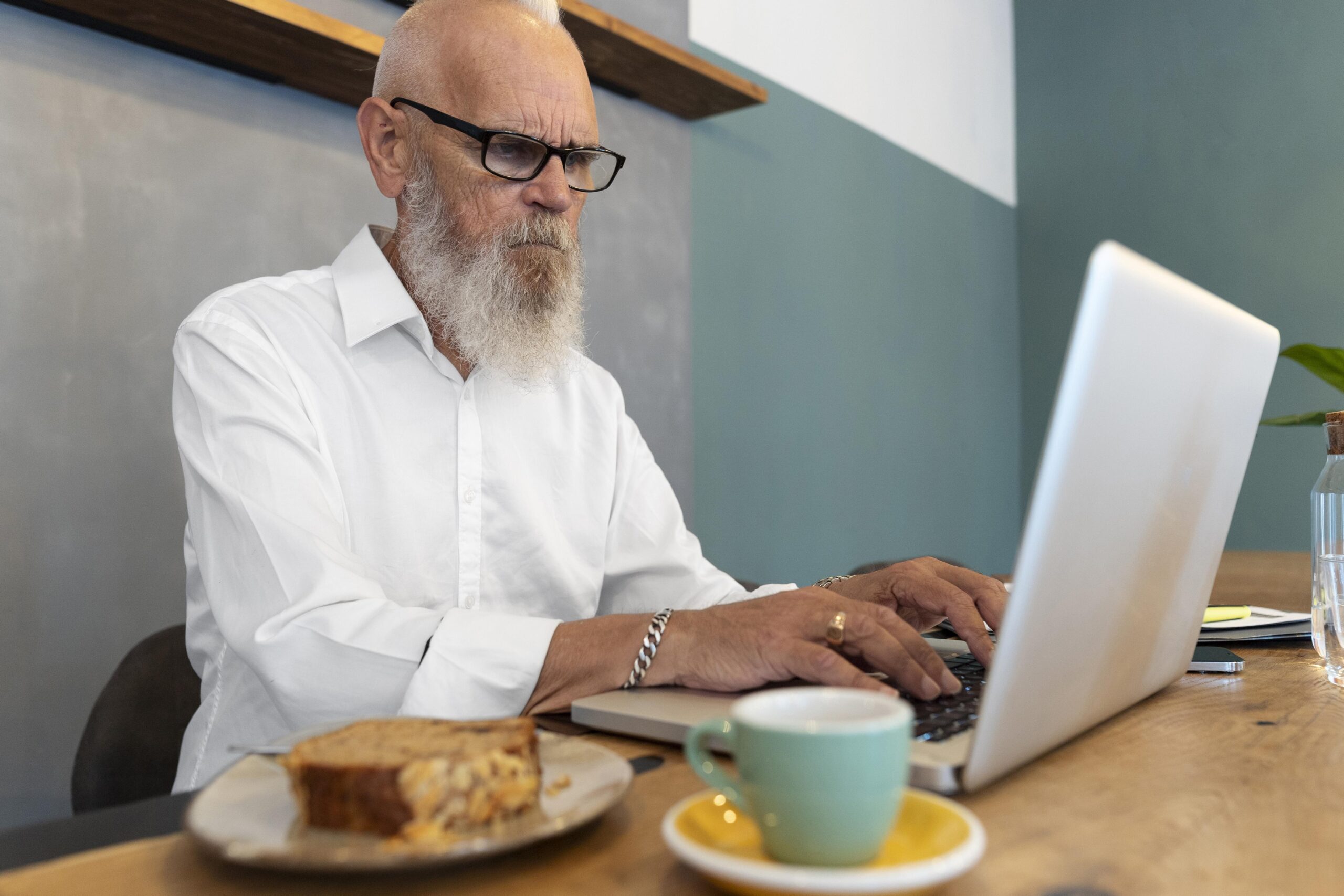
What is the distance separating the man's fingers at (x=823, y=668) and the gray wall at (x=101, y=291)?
126 centimetres

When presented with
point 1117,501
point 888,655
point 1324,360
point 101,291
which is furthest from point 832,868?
point 101,291

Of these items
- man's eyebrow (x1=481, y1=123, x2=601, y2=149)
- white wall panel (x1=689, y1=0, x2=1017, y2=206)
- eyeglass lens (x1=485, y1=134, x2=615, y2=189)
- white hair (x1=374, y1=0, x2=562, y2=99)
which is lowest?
eyeglass lens (x1=485, y1=134, x2=615, y2=189)

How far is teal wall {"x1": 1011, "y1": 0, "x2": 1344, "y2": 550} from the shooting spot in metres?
3.58

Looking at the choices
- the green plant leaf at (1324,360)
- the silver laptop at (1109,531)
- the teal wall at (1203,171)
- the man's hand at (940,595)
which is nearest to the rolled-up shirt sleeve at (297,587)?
the silver laptop at (1109,531)

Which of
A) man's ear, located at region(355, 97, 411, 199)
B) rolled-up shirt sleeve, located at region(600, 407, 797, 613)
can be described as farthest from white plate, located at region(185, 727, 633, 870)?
man's ear, located at region(355, 97, 411, 199)

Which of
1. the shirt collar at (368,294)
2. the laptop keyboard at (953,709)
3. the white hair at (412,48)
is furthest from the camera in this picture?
the white hair at (412,48)

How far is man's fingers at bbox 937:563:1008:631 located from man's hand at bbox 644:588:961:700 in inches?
Answer: 7.7

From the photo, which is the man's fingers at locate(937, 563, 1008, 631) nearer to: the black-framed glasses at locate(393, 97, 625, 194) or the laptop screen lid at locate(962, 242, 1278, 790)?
the laptop screen lid at locate(962, 242, 1278, 790)

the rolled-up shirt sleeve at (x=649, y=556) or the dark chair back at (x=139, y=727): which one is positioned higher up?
the rolled-up shirt sleeve at (x=649, y=556)

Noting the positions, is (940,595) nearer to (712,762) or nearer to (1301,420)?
(712,762)

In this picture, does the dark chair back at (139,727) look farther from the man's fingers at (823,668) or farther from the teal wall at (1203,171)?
the teal wall at (1203,171)

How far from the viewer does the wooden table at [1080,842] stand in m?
0.45

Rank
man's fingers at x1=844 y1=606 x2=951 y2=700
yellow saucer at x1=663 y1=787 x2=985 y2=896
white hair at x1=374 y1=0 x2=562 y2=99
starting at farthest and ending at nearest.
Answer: white hair at x1=374 y1=0 x2=562 y2=99 → man's fingers at x1=844 y1=606 x2=951 y2=700 → yellow saucer at x1=663 y1=787 x2=985 y2=896

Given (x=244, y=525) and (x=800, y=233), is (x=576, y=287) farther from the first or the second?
(x=800, y=233)
